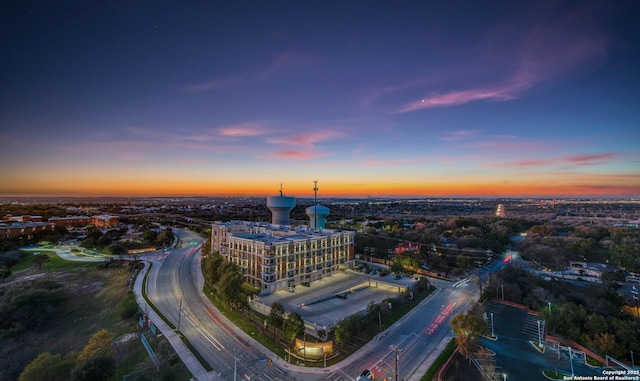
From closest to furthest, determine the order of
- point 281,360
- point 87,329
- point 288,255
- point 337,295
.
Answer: point 281,360, point 87,329, point 337,295, point 288,255

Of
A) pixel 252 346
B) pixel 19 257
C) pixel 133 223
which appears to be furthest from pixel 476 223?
pixel 133 223

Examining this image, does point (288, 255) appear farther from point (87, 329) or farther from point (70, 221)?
point (70, 221)

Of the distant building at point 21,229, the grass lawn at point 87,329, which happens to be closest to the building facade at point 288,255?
the grass lawn at point 87,329

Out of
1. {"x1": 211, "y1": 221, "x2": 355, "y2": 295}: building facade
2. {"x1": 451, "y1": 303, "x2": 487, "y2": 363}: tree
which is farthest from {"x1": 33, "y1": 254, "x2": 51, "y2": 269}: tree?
{"x1": 451, "y1": 303, "x2": 487, "y2": 363}: tree

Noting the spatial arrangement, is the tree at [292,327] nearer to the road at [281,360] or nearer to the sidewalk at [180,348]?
the road at [281,360]

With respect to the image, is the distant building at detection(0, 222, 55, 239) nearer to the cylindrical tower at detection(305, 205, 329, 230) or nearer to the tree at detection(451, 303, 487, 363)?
the cylindrical tower at detection(305, 205, 329, 230)

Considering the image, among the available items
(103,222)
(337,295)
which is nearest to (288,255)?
(337,295)
